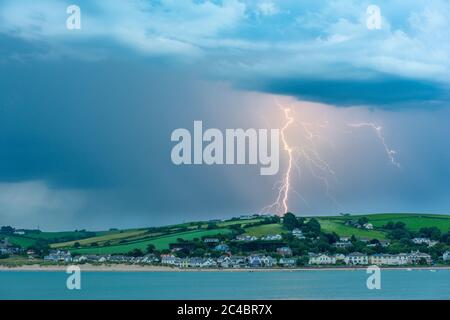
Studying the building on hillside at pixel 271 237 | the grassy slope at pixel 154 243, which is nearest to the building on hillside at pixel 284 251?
the building on hillside at pixel 271 237

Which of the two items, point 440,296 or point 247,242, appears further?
point 247,242

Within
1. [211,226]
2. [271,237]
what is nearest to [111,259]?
[211,226]

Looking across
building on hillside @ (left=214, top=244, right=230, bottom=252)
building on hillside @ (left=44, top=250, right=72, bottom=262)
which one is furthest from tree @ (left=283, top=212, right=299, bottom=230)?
building on hillside @ (left=44, top=250, right=72, bottom=262)

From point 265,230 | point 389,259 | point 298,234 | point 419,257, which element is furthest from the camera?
point 265,230

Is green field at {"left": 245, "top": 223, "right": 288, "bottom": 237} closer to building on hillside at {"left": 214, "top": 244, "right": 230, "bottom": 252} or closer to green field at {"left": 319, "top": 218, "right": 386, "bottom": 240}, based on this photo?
building on hillside at {"left": 214, "top": 244, "right": 230, "bottom": 252}

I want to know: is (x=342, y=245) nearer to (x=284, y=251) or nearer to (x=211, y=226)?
(x=284, y=251)
